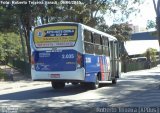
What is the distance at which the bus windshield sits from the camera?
63.4ft

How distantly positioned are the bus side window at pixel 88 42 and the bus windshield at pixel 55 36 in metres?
0.74

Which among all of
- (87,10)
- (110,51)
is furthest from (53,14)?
(110,51)

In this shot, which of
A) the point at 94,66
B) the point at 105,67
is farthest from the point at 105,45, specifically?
the point at 94,66

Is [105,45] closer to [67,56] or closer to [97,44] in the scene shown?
[97,44]

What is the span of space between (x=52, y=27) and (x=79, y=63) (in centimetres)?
215

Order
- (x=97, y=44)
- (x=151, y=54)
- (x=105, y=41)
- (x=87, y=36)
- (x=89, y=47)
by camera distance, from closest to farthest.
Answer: (x=87, y=36)
(x=89, y=47)
(x=97, y=44)
(x=105, y=41)
(x=151, y=54)

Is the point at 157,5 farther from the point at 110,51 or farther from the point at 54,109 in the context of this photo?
the point at 54,109

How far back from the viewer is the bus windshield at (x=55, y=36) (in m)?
19.3

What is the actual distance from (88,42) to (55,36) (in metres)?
1.69

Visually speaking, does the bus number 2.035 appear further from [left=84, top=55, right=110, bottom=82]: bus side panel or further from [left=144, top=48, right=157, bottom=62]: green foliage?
[left=144, top=48, right=157, bottom=62]: green foliage

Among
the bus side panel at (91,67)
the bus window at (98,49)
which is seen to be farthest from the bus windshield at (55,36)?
the bus window at (98,49)

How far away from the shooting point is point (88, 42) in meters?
20.2

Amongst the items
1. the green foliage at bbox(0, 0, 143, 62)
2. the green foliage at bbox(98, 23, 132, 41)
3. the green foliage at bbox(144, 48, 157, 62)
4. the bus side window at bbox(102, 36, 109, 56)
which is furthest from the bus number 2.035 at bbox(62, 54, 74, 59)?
the green foliage at bbox(144, 48, 157, 62)

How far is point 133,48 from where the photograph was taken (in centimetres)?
8950
